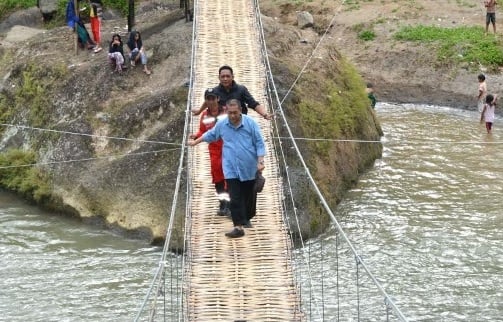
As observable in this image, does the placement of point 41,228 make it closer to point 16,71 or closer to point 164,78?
Answer: point 164,78

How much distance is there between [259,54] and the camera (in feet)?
32.9

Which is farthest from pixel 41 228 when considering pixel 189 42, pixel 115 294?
pixel 189 42

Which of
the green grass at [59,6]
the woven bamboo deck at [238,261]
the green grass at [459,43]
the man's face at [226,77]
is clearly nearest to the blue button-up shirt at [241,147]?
the woven bamboo deck at [238,261]

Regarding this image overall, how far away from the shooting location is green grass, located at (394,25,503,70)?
48.9 ft

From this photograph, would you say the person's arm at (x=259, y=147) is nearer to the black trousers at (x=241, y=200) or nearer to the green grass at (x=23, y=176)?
the black trousers at (x=241, y=200)

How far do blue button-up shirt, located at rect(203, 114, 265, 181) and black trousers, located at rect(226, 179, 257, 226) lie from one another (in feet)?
Result: 0.21

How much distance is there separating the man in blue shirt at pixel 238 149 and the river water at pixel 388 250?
6.37ft

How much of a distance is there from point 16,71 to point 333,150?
4286 millimetres

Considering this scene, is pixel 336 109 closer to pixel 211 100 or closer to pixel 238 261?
pixel 211 100

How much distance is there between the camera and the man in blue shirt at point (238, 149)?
6092 mm

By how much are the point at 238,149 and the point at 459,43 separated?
400 inches

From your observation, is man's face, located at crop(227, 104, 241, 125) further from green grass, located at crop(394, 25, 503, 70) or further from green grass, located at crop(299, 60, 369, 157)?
green grass, located at crop(394, 25, 503, 70)

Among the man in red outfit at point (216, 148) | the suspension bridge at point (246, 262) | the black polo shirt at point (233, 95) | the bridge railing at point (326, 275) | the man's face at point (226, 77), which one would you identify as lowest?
the bridge railing at point (326, 275)

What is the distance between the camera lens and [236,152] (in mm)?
6102
